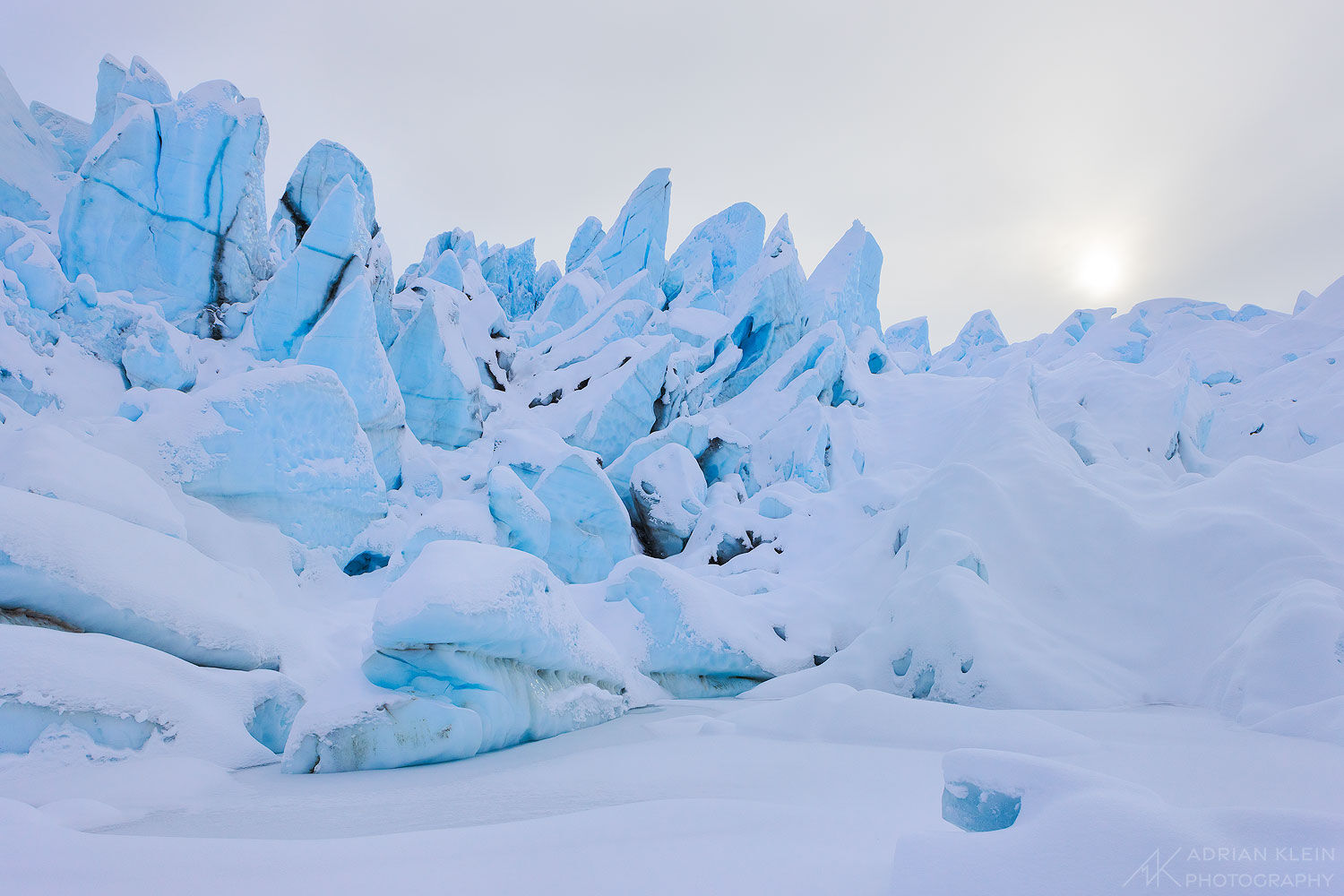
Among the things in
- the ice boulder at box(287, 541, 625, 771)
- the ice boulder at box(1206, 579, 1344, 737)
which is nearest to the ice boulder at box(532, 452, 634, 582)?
the ice boulder at box(287, 541, 625, 771)

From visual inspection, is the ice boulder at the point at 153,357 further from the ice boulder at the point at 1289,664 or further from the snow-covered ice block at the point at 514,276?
the snow-covered ice block at the point at 514,276

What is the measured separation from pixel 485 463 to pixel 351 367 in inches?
151

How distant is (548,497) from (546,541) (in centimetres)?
136

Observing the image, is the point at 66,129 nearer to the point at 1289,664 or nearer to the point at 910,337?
the point at 1289,664

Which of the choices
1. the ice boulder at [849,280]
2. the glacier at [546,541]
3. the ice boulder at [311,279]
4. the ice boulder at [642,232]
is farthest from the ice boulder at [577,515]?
the ice boulder at [642,232]

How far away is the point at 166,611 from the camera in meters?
3.89

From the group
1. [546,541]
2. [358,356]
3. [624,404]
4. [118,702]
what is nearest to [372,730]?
[118,702]

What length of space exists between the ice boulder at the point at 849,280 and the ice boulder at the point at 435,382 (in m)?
12.8

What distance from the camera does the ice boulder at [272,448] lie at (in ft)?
23.2

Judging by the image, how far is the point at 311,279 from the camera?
11.9 metres

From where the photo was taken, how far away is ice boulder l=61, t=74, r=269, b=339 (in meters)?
12.3

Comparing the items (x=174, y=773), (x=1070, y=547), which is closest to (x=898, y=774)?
(x=174, y=773)

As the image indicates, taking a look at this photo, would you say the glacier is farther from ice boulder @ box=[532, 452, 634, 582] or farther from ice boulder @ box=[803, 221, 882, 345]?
ice boulder @ box=[803, 221, 882, 345]

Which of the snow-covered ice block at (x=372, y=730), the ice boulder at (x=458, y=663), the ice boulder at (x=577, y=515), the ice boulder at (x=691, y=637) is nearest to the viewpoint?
the snow-covered ice block at (x=372, y=730)
